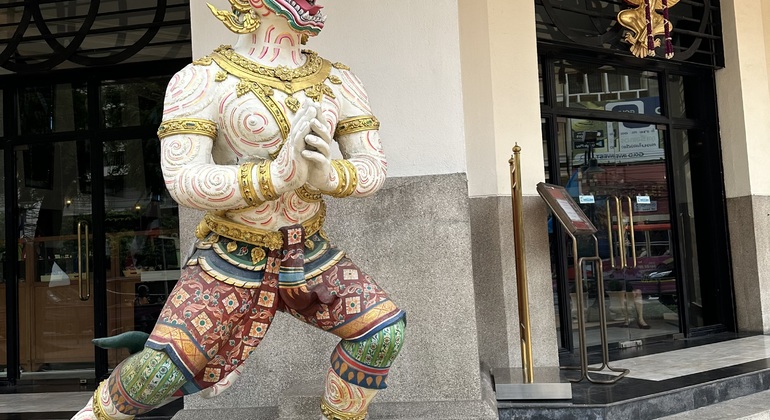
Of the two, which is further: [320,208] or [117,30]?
[117,30]

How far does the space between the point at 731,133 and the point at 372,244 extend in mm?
4945

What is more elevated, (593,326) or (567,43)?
(567,43)

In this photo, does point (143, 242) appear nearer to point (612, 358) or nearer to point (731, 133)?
point (612, 358)

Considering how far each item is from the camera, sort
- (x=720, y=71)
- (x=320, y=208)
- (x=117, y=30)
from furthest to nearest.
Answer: (x=720, y=71)
(x=117, y=30)
(x=320, y=208)

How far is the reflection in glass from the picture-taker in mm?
6543

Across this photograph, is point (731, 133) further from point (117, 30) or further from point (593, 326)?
point (117, 30)

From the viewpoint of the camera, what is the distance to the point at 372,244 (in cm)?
395

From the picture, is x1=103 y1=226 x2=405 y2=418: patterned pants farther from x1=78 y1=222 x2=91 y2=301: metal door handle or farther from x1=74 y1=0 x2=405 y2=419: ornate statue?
x1=78 y1=222 x2=91 y2=301: metal door handle

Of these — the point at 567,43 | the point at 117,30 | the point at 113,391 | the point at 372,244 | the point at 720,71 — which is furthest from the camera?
the point at 720,71

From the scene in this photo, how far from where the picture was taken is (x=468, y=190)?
4848mm

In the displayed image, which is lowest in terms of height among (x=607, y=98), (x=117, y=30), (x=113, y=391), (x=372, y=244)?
(x=113, y=391)

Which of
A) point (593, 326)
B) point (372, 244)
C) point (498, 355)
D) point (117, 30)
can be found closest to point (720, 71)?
point (593, 326)

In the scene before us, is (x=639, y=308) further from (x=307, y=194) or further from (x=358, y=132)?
(x=307, y=194)

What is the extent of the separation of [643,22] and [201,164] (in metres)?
5.28
